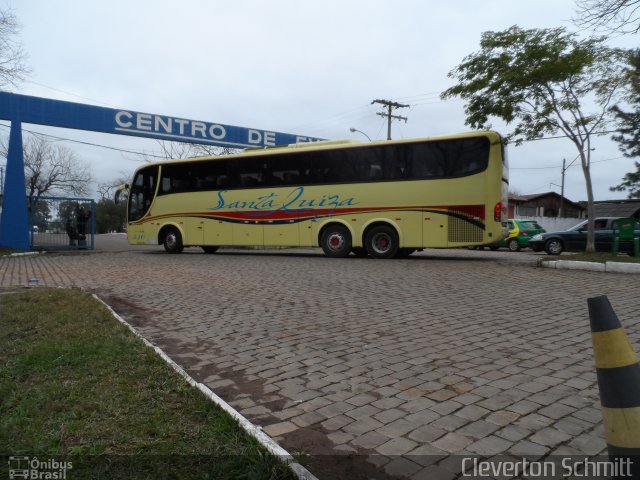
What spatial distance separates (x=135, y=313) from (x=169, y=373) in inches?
116

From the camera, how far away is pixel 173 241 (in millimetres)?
17703

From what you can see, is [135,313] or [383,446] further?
[135,313]

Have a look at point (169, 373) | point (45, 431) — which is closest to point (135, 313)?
point (169, 373)

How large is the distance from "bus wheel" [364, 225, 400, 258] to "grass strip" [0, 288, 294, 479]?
10.2 metres

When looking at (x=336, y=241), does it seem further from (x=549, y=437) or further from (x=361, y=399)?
(x=549, y=437)

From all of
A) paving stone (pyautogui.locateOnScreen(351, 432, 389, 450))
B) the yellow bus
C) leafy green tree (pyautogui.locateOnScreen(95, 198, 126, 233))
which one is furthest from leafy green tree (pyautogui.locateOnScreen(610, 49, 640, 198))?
leafy green tree (pyautogui.locateOnScreen(95, 198, 126, 233))

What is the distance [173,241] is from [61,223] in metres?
5.55

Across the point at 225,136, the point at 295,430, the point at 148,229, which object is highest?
the point at 225,136

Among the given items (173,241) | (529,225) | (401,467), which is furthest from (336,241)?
(529,225)

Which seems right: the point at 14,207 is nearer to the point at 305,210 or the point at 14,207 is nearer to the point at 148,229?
the point at 148,229

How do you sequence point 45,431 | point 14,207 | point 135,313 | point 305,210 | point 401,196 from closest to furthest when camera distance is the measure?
point 45,431, point 135,313, point 401,196, point 305,210, point 14,207

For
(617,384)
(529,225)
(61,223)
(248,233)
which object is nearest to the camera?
(617,384)

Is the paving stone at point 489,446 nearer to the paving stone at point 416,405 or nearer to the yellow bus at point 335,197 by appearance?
the paving stone at point 416,405

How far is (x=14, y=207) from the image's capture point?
56.7ft
